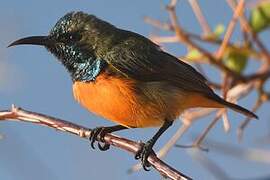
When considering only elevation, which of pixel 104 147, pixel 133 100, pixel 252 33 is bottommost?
pixel 104 147

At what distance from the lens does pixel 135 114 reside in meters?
2.10

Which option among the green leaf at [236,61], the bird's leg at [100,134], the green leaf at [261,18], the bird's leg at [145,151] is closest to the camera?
the bird's leg at [145,151]

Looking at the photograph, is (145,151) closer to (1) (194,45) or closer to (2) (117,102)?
(2) (117,102)

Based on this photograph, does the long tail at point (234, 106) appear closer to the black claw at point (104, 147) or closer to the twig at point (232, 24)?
the twig at point (232, 24)

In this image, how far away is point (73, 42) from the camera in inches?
88.2

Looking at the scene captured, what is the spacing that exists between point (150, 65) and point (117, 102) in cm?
23

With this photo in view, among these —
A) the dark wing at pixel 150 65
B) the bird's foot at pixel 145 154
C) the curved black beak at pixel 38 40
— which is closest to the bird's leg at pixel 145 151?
the bird's foot at pixel 145 154

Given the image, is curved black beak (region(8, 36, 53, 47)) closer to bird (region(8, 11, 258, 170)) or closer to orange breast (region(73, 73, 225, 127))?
bird (region(8, 11, 258, 170))

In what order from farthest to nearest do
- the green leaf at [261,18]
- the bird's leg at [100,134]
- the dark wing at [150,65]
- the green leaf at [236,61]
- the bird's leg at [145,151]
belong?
the green leaf at [236,61]
the green leaf at [261,18]
the dark wing at [150,65]
the bird's leg at [100,134]
the bird's leg at [145,151]

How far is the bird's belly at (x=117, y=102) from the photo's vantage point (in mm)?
2059

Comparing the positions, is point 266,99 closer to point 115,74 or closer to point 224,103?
point 224,103

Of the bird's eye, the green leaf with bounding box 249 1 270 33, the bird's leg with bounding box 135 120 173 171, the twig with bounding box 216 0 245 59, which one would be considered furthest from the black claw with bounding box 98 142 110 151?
the green leaf with bounding box 249 1 270 33

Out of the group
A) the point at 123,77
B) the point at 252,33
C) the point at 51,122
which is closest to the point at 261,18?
the point at 252,33

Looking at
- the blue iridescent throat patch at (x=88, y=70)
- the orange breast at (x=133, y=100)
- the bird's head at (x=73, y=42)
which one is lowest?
the orange breast at (x=133, y=100)
